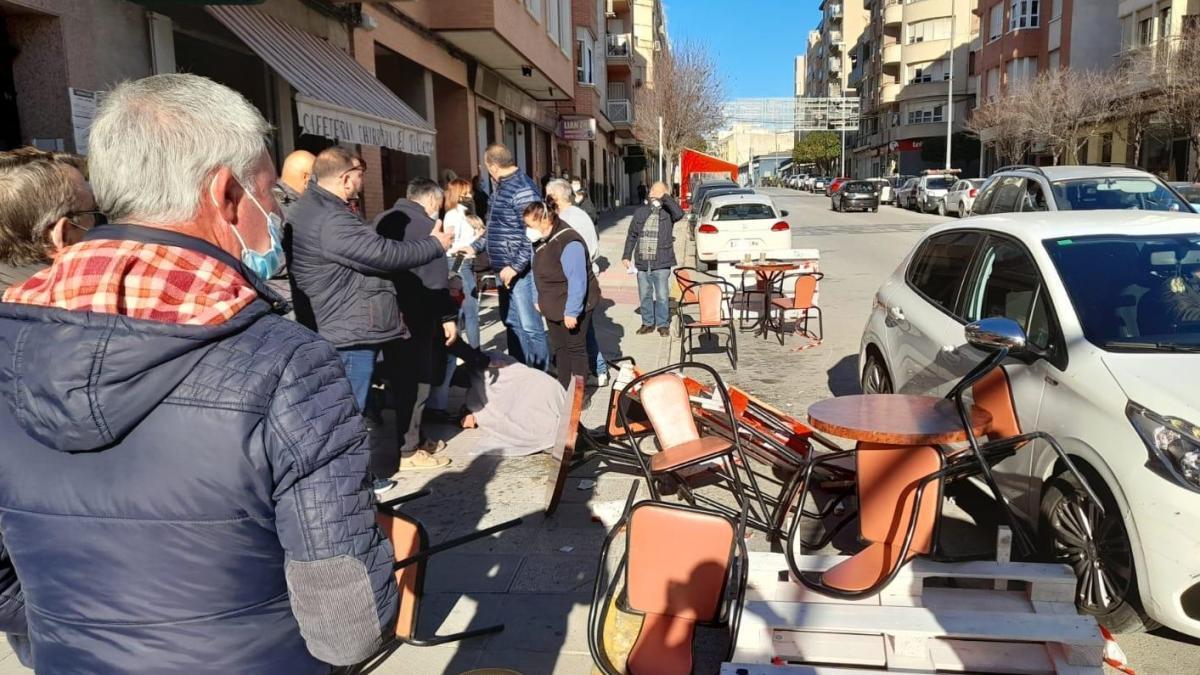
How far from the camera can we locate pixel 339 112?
8.40 m

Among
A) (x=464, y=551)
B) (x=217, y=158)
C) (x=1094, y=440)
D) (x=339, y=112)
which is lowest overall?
(x=464, y=551)

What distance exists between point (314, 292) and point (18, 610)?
9.52ft

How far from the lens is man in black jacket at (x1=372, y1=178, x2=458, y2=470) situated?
17.8ft

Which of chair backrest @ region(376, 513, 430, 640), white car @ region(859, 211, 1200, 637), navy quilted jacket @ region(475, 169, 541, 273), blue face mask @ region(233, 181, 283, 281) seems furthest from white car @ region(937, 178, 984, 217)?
chair backrest @ region(376, 513, 430, 640)

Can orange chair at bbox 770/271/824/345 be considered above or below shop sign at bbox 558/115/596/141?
below

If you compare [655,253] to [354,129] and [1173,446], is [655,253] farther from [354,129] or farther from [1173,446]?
[1173,446]

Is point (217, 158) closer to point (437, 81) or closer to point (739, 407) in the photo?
point (739, 407)

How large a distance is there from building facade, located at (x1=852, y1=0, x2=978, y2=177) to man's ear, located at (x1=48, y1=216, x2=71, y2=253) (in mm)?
59852

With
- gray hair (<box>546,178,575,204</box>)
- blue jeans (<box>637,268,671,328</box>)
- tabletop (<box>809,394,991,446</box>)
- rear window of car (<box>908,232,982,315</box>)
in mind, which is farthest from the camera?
blue jeans (<box>637,268,671,328</box>)

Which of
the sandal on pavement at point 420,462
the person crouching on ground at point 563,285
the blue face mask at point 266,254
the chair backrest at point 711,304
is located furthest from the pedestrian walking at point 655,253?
the blue face mask at point 266,254

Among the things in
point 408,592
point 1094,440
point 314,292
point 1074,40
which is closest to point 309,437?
point 408,592

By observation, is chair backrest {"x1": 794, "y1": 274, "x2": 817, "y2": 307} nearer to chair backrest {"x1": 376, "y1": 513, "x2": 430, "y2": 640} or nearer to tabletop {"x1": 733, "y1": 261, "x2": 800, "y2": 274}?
tabletop {"x1": 733, "y1": 261, "x2": 800, "y2": 274}

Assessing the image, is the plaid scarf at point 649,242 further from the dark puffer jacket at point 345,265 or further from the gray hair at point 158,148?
the gray hair at point 158,148

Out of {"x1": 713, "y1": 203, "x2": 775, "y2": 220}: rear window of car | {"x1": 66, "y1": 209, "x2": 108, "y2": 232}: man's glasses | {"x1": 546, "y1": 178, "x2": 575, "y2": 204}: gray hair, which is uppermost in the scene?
{"x1": 546, "y1": 178, "x2": 575, "y2": 204}: gray hair
